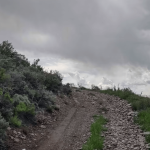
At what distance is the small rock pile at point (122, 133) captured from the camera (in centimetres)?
833

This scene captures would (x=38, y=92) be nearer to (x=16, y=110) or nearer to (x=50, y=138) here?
(x=16, y=110)

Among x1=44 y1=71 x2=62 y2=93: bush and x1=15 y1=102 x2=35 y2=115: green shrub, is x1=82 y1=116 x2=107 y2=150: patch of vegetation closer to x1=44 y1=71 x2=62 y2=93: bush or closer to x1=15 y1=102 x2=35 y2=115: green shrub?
x1=15 y1=102 x2=35 y2=115: green shrub

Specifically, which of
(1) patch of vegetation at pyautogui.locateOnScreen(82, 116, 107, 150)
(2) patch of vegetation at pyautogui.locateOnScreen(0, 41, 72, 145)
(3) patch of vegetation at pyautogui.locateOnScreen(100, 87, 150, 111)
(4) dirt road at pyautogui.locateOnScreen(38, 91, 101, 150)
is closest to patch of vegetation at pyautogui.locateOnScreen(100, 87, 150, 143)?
(3) patch of vegetation at pyautogui.locateOnScreen(100, 87, 150, 111)

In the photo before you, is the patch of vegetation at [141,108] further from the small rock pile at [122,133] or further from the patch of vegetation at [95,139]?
the patch of vegetation at [95,139]

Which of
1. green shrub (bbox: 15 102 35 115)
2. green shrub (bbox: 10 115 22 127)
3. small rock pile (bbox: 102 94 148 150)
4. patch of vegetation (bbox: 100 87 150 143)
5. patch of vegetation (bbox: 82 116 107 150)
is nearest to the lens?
patch of vegetation (bbox: 82 116 107 150)

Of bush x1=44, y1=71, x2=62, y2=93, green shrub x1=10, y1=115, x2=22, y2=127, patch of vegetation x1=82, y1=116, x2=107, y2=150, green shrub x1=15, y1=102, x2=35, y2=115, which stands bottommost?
patch of vegetation x1=82, y1=116, x2=107, y2=150

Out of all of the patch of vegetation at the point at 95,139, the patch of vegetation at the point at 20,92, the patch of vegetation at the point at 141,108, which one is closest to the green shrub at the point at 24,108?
the patch of vegetation at the point at 20,92

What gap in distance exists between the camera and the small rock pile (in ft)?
27.3

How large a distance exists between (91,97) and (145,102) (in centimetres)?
582

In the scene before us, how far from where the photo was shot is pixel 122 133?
10086 millimetres

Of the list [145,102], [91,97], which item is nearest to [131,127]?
[145,102]

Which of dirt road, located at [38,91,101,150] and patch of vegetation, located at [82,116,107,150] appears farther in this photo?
dirt road, located at [38,91,101,150]

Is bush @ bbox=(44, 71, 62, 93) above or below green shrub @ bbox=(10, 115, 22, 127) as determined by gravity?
above

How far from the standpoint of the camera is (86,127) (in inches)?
443
